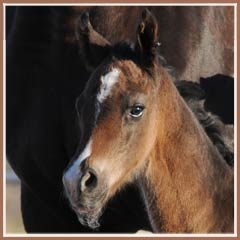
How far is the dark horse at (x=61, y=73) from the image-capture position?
Result: 4.96 m

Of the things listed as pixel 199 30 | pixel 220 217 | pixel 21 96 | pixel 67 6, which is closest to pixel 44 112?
pixel 21 96

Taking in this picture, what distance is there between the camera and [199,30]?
5.02 m

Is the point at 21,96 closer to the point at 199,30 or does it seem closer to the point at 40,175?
the point at 40,175

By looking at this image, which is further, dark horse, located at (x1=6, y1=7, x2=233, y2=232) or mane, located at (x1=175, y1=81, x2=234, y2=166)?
dark horse, located at (x1=6, y1=7, x2=233, y2=232)

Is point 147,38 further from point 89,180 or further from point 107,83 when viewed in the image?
point 89,180

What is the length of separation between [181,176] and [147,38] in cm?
85

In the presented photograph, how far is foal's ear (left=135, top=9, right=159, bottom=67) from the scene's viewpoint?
3865 millimetres

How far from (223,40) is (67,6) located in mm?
1186

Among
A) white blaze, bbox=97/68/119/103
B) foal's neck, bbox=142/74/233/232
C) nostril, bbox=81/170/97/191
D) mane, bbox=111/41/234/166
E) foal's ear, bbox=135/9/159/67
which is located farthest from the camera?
mane, bbox=111/41/234/166

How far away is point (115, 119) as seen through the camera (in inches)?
146

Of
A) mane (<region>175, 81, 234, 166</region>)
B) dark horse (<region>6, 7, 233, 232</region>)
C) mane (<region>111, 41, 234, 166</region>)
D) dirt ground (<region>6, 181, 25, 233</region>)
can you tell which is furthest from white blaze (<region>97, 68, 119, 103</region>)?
dirt ground (<region>6, 181, 25, 233</region>)

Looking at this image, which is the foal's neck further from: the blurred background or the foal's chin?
the blurred background

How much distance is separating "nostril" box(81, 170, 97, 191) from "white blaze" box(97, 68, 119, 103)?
408 millimetres

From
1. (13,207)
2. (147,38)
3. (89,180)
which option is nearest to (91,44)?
(147,38)
